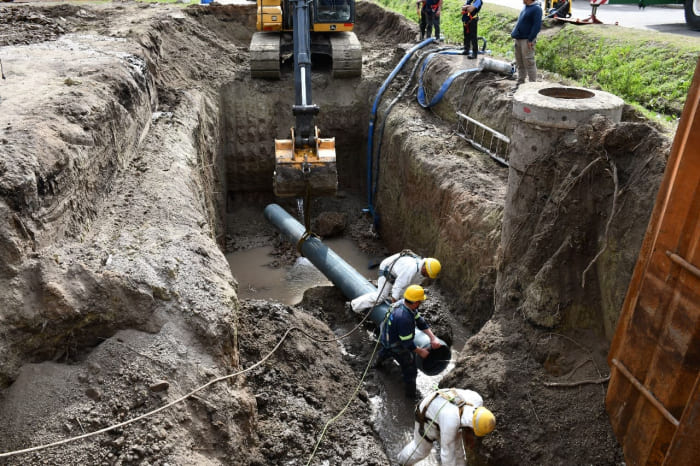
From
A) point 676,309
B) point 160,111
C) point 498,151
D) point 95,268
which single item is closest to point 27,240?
point 95,268

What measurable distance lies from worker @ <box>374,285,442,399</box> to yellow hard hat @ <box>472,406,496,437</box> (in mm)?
1734

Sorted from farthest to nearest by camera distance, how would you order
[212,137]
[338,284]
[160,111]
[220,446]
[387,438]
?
[212,137]
[160,111]
[338,284]
[387,438]
[220,446]

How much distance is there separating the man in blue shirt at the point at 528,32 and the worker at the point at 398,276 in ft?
15.1

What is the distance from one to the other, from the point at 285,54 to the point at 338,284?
9292mm

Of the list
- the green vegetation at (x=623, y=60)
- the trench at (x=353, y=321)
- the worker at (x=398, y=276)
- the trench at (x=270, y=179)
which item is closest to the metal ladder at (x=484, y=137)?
the trench at (x=270, y=179)

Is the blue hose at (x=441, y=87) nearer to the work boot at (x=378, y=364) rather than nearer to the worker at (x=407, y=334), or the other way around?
the worker at (x=407, y=334)

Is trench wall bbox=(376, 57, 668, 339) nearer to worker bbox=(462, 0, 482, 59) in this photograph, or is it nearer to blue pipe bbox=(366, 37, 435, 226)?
blue pipe bbox=(366, 37, 435, 226)

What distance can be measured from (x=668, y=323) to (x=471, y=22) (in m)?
10.0

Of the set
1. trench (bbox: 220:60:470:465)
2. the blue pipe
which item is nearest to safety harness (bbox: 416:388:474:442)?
trench (bbox: 220:60:470:465)

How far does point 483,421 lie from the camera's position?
15.9ft

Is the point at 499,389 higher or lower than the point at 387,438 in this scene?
higher

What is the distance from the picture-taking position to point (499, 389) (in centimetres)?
545

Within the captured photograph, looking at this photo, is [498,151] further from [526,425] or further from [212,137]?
[212,137]

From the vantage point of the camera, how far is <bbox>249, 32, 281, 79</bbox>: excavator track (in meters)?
13.9
